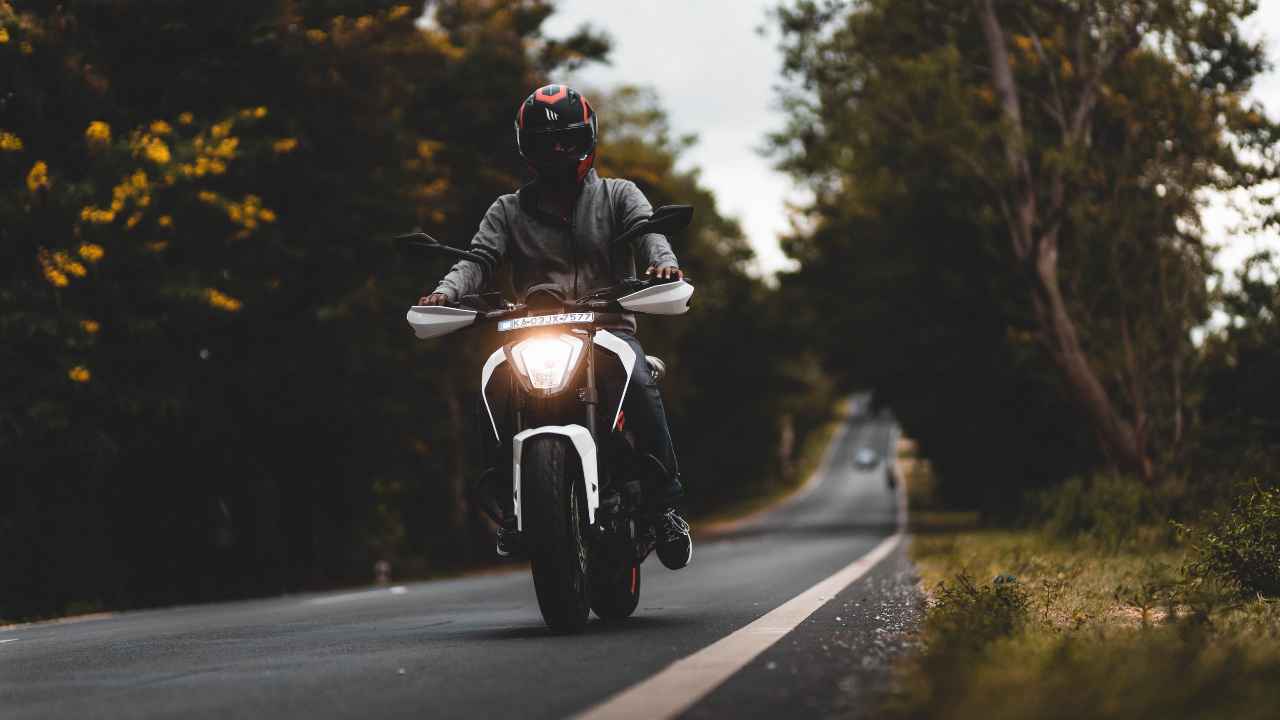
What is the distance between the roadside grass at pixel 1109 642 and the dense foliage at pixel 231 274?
25.8ft

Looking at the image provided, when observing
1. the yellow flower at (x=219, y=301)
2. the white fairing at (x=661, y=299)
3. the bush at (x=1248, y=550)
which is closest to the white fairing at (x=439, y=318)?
the white fairing at (x=661, y=299)

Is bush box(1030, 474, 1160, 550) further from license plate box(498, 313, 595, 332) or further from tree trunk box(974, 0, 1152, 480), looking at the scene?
license plate box(498, 313, 595, 332)

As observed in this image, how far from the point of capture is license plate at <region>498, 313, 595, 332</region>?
6.35 metres

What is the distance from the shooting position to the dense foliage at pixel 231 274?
542 inches

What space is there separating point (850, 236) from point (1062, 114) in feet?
42.3

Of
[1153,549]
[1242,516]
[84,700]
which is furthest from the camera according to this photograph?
[1153,549]

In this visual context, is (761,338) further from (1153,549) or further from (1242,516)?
(1242,516)

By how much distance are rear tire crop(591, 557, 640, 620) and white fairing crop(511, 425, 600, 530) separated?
590mm

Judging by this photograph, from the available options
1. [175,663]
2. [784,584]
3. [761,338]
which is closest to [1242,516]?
[784,584]

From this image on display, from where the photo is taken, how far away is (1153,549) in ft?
43.1

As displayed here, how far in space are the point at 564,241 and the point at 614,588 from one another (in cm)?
154

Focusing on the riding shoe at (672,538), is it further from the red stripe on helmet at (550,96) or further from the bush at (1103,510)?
the bush at (1103,510)

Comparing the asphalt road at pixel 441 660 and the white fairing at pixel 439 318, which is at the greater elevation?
the white fairing at pixel 439 318

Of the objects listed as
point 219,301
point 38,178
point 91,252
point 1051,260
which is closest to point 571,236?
point 91,252
